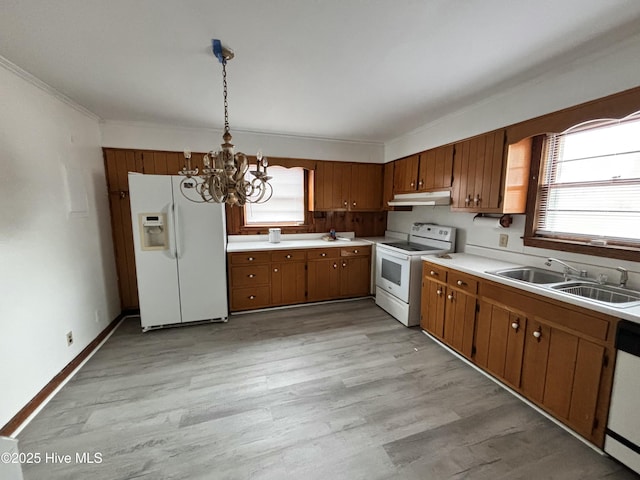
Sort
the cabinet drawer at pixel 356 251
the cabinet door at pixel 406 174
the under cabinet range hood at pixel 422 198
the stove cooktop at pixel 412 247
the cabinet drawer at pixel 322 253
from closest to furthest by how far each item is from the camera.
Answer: the under cabinet range hood at pixel 422 198 → the stove cooktop at pixel 412 247 → the cabinet door at pixel 406 174 → the cabinet drawer at pixel 322 253 → the cabinet drawer at pixel 356 251

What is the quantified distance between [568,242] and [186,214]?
11.8ft

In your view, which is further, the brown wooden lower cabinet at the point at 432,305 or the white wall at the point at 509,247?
the brown wooden lower cabinet at the point at 432,305

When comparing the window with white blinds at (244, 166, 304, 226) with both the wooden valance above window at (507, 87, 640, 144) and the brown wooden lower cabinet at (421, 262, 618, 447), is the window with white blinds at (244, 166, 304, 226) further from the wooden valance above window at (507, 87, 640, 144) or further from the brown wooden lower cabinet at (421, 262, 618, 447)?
the wooden valance above window at (507, 87, 640, 144)

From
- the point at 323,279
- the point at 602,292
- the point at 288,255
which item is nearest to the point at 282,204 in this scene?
the point at 288,255

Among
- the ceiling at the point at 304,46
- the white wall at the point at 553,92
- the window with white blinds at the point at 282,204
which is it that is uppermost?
the ceiling at the point at 304,46

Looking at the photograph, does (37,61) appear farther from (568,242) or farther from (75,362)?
(568,242)

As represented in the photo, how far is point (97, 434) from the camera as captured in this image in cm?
171

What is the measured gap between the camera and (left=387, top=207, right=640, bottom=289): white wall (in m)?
1.89

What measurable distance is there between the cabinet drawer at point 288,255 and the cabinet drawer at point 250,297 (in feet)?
1.34

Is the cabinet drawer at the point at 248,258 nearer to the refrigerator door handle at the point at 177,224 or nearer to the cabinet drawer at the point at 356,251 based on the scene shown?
the refrigerator door handle at the point at 177,224

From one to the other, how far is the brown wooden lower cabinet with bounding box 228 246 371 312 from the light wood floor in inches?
32.9

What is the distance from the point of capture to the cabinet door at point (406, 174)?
3.52 metres

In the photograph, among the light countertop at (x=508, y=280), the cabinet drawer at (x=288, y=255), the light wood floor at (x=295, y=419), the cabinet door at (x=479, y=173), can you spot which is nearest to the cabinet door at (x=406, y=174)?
the cabinet door at (x=479, y=173)

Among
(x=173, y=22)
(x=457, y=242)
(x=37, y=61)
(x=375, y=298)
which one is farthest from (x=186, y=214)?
(x=457, y=242)
